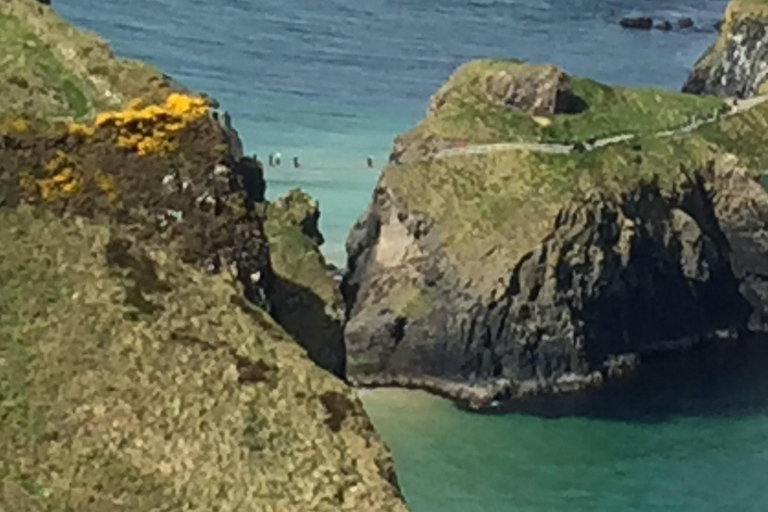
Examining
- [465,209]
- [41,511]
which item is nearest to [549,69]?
[465,209]

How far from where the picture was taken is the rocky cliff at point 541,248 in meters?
88.2

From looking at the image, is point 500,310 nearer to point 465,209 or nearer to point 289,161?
point 465,209

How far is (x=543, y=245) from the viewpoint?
295 ft

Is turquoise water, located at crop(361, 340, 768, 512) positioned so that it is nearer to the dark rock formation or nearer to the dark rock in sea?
the dark rock formation

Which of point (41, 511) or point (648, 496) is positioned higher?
point (41, 511)

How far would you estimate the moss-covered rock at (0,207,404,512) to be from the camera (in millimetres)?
24516

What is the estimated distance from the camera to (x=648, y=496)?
74.6 meters

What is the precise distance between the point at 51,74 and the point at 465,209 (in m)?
61.5

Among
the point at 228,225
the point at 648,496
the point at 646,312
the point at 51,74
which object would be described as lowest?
the point at 648,496

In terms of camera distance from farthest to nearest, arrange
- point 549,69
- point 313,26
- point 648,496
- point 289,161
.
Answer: point 313,26
point 289,161
point 549,69
point 648,496

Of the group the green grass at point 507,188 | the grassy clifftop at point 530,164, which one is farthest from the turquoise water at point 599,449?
the grassy clifftop at point 530,164

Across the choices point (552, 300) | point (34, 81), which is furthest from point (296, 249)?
point (34, 81)

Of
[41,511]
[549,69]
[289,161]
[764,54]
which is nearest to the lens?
[41,511]

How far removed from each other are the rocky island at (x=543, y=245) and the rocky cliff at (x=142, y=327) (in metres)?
54.7
